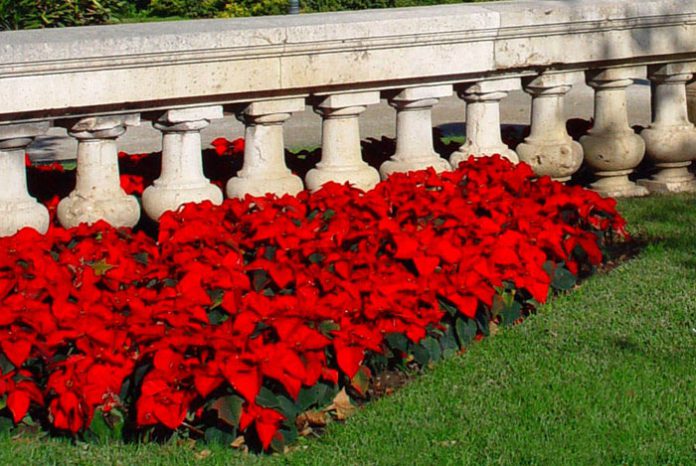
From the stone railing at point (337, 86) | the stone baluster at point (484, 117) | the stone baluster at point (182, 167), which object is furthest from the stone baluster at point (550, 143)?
the stone baluster at point (182, 167)

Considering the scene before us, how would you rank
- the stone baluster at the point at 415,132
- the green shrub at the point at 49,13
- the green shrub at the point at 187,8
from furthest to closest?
the green shrub at the point at 187,8 → the green shrub at the point at 49,13 → the stone baluster at the point at 415,132

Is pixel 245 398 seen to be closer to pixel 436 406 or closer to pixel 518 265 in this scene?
pixel 436 406

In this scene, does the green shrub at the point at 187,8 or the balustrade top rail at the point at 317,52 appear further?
the green shrub at the point at 187,8

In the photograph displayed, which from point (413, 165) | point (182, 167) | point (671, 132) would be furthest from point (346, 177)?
point (671, 132)

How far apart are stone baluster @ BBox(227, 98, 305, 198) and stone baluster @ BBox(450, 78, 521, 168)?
1.01 meters

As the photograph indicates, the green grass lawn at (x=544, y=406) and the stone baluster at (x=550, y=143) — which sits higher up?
the stone baluster at (x=550, y=143)

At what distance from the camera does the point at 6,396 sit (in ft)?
14.0

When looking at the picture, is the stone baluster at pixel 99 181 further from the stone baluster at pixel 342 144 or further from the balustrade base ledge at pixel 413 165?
the balustrade base ledge at pixel 413 165

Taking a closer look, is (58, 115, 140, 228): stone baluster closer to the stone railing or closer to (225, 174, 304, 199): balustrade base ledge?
the stone railing

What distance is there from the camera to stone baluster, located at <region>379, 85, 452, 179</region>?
6148 mm

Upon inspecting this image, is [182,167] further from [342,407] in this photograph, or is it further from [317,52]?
[342,407]

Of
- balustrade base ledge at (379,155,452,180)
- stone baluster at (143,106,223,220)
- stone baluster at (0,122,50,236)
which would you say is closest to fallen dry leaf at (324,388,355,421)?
stone baluster at (143,106,223,220)

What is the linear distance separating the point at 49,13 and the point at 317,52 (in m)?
11.6

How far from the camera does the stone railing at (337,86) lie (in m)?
5.19
